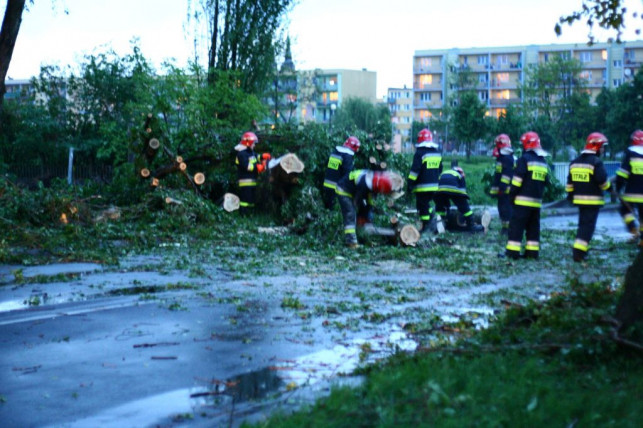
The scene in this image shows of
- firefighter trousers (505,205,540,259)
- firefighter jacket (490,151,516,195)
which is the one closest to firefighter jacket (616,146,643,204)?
firefighter trousers (505,205,540,259)

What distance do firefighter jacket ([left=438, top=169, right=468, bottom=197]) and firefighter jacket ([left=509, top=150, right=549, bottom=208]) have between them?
4.37 metres

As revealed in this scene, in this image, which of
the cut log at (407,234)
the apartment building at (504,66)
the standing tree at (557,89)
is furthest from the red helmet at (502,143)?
the apartment building at (504,66)

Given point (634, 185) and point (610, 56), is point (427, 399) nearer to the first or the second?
point (634, 185)

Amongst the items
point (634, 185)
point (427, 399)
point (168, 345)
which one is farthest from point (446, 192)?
point (427, 399)

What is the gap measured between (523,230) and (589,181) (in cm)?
125

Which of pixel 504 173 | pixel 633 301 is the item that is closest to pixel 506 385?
pixel 633 301

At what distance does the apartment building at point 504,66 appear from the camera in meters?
118

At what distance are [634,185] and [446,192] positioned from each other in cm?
455

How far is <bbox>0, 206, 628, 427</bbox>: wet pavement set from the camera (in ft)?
17.0

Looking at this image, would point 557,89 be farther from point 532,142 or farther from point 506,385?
point 506,385

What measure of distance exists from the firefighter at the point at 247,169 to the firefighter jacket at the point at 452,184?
3998 mm

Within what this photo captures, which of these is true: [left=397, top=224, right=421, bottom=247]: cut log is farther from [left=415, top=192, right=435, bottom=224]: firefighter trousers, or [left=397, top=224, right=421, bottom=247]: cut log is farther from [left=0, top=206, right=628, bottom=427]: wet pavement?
[left=0, top=206, right=628, bottom=427]: wet pavement

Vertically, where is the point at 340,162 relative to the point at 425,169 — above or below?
above

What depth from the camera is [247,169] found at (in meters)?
18.0
